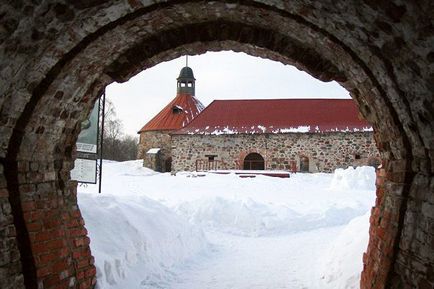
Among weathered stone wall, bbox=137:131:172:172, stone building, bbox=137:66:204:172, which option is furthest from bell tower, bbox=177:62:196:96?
weathered stone wall, bbox=137:131:172:172

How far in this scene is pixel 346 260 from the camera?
5062 mm

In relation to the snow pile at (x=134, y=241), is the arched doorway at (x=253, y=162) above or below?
above

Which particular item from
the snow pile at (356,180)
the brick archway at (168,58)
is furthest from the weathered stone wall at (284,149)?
the brick archway at (168,58)

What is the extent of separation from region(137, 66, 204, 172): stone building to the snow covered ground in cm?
1715

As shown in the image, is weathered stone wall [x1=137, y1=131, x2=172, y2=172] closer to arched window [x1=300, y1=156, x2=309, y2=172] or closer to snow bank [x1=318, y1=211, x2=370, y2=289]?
arched window [x1=300, y1=156, x2=309, y2=172]

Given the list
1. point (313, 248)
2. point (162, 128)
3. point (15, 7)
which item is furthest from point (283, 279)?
point (162, 128)

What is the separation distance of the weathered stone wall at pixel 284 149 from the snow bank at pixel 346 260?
614 inches

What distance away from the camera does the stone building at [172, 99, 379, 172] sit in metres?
21.2

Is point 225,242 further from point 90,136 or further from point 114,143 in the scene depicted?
point 114,143

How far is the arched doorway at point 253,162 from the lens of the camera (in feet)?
73.2

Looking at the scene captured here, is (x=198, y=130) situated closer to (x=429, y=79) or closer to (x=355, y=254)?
(x=355, y=254)

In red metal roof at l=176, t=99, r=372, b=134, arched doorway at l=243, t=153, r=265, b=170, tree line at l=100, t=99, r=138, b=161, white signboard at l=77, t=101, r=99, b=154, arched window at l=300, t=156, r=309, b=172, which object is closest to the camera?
white signboard at l=77, t=101, r=99, b=154

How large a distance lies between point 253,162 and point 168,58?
1840cm

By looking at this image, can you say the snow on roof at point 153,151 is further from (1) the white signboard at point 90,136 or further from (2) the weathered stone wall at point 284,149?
(1) the white signboard at point 90,136
